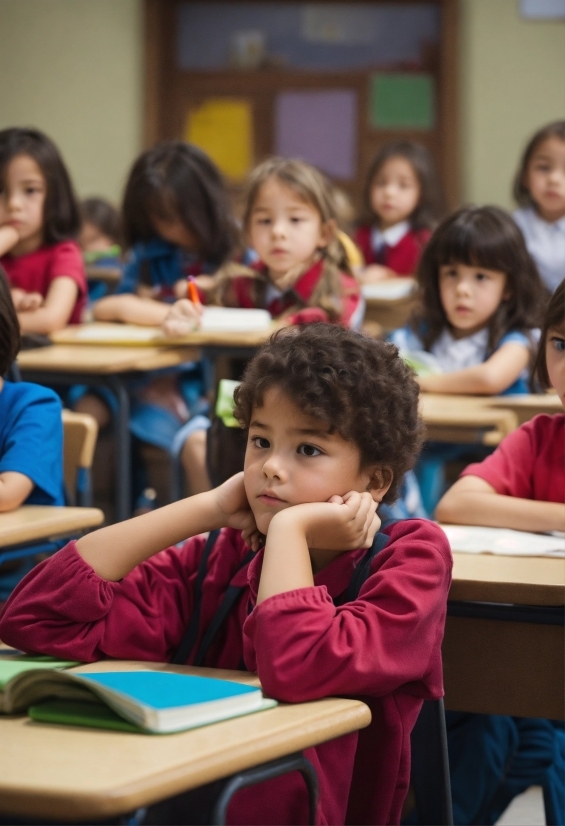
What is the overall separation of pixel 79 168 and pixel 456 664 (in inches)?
305

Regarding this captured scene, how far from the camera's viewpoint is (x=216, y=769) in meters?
1.04

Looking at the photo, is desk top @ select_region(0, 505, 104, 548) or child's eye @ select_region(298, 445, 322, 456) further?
desk top @ select_region(0, 505, 104, 548)

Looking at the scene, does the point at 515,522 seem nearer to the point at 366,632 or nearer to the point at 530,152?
the point at 366,632

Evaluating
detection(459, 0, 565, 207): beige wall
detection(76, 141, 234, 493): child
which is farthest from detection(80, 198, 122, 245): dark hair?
detection(76, 141, 234, 493): child

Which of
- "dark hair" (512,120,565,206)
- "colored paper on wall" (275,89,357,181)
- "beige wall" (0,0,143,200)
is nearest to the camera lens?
"dark hair" (512,120,565,206)

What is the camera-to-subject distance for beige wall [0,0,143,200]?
8.59m

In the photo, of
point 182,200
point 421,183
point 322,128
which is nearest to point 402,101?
point 322,128

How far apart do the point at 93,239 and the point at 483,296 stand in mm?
3986

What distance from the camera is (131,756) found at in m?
1.05

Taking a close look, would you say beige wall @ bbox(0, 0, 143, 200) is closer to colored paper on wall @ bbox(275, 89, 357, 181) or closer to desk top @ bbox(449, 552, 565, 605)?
colored paper on wall @ bbox(275, 89, 357, 181)

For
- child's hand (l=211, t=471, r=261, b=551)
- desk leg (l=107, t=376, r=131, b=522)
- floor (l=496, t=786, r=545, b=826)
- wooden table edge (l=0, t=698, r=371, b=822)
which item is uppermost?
child's hand (l=211, t=471, r=261, b=551)

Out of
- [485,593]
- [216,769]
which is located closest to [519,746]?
[485,593]

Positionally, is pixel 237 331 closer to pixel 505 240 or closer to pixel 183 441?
pixel 183 441

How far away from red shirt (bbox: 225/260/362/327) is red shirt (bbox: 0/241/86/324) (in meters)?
0.50
